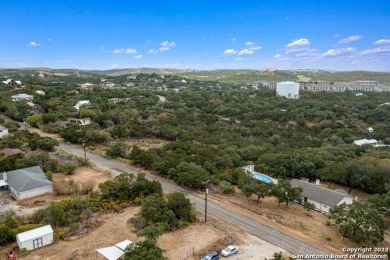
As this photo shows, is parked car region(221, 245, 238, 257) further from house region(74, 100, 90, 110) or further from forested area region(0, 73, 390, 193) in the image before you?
house region(74, 100, 90, 110)

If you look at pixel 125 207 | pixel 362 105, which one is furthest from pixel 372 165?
pixel 362 105

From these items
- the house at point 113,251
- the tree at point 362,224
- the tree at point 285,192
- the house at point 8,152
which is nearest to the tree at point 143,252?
the house at point 113,251

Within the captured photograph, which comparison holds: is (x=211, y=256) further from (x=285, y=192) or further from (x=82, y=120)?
(x=82, y=120)

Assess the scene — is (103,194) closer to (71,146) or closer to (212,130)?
(71,146)

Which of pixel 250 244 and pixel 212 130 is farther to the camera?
pixel 212 130

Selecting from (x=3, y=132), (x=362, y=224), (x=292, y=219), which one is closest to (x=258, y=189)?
(x=292, y=219)

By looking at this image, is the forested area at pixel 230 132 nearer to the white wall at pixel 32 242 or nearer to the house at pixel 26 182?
the house at pixel 26 182

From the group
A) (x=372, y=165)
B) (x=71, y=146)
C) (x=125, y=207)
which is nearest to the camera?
(x=125, y=207)
